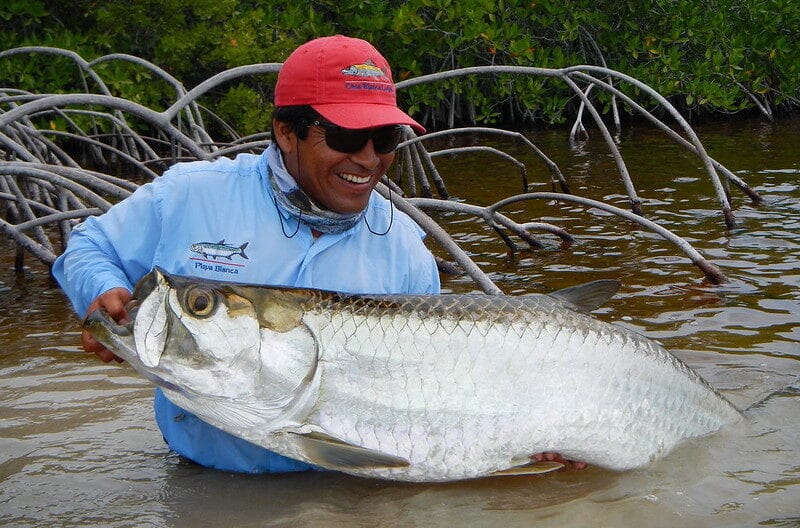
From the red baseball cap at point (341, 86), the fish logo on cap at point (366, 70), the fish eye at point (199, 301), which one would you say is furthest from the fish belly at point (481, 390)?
the fish logo on cap at point (366, 70)

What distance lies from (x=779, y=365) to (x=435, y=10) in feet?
45.2

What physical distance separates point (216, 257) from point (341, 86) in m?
0.72

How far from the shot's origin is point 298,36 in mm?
16578

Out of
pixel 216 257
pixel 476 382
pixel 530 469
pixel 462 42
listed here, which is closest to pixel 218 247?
pixel 216 257

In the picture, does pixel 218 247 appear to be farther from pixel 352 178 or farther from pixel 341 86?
pixel 341 86

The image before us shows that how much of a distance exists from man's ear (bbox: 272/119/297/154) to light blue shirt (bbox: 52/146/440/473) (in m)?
0.13

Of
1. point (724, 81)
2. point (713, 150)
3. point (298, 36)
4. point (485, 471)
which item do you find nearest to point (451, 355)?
point (485, 471)

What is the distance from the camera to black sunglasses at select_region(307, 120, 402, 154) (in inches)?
123

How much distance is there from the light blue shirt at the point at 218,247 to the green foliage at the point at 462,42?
10448mm

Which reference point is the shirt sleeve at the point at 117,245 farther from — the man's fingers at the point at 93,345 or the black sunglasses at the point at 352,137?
the black sunglasses at the point at 352,137

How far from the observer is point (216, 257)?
3.19 metres

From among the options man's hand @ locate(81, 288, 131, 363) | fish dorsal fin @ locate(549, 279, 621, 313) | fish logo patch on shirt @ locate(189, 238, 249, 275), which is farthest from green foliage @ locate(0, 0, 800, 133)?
fish dorsal fin @ locate(549, 279, 621, 313)

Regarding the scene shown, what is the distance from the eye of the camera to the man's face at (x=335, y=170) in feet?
10.4

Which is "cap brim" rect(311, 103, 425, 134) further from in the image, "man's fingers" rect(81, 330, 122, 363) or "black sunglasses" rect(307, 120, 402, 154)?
"man's fingers" rect(81, 330, 122, 363)
